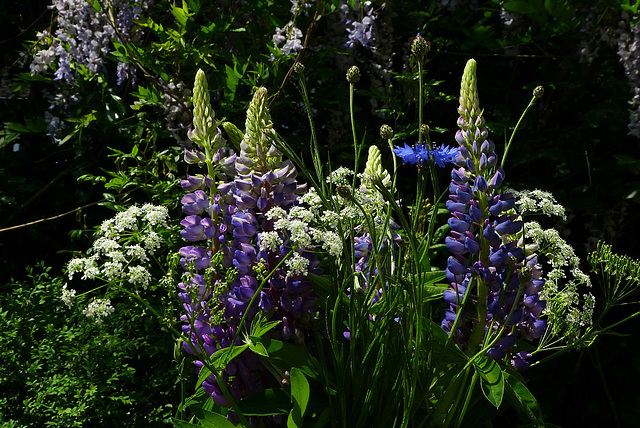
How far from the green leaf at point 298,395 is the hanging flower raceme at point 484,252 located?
0.32 metres

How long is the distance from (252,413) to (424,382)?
1.12 feet

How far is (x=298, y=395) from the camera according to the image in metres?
1.32

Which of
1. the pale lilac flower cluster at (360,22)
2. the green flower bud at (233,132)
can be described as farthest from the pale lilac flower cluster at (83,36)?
the green flower bud at (233,132)

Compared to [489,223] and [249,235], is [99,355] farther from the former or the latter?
[489,223]

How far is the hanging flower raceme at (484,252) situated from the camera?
1432mm

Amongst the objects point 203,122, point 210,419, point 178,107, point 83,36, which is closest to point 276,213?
point 203,122

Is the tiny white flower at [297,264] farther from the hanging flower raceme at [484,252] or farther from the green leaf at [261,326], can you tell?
the hanging flower raceme at [484,252]

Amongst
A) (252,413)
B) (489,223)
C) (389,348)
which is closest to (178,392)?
(252,413)

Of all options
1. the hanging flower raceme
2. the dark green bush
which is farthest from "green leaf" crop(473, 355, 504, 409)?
the dark green bush

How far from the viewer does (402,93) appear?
2.87 m

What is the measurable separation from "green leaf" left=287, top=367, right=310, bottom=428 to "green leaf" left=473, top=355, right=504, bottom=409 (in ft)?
1.08

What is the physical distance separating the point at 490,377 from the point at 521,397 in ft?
0.34

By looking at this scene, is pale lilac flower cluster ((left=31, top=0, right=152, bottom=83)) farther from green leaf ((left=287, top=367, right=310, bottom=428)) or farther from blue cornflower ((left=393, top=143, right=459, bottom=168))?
green leaf ((left=287, top=367, right=310, bottom=428))

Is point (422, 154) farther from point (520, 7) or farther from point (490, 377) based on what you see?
point (520, 7)
